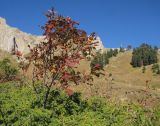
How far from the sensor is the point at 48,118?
409 inches

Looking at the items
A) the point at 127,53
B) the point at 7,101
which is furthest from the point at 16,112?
the point at 127,53

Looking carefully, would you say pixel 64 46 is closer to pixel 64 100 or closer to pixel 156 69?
pixel 64 100

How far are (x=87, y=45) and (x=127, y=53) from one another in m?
178

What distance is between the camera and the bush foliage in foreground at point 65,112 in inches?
404

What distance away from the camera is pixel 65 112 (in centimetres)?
1106

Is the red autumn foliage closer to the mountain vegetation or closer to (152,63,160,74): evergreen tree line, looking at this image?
the mountain vegetation

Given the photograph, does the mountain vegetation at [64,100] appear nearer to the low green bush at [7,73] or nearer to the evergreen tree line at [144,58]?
the low green bush at [7,73]

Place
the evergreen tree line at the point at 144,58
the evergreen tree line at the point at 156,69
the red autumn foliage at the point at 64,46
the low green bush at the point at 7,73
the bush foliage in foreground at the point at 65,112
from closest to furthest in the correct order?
the bush foliage in foreground at the point at 65,112
the red autumn foliage at the point at 64,46
the low green bush at the point at 7,73
the evergreen tree line at the point at 156,69
the evergreen tree line at the point at 144,58

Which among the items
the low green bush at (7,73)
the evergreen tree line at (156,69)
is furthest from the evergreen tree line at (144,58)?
the low green bush at (7,73)

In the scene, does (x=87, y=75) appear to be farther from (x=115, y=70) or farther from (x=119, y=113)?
(x=115, y=70)

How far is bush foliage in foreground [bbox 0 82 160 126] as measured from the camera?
10.2 m

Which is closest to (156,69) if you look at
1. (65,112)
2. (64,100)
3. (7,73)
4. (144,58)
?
(144,58)

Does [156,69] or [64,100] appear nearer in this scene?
[64,100]

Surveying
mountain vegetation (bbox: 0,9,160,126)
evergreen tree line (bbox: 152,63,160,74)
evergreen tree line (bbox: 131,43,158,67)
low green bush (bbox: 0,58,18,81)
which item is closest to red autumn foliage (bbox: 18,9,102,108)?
mountain vegetation (bbox: 0,9,160,126)
